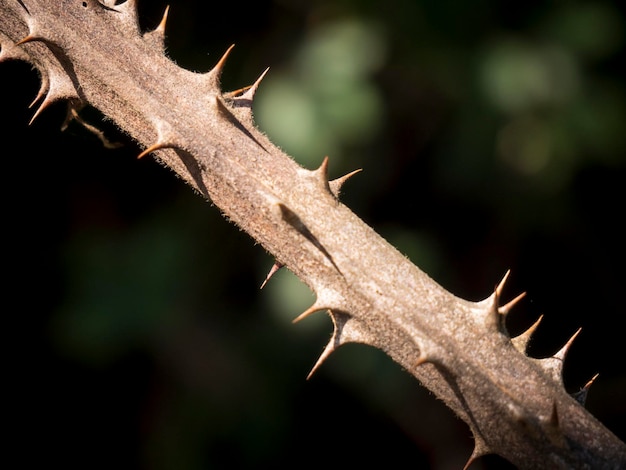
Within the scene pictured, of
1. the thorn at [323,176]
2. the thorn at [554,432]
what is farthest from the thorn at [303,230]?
the thorn at [554,432]

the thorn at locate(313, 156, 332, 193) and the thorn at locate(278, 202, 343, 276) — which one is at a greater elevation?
the thorn at locate(313, 156, 332, 193)

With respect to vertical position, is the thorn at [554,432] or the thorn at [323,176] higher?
the thorn at [323,176]

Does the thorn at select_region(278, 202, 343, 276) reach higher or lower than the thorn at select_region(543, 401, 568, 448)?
lower

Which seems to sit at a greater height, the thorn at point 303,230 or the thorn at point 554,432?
the thorn at point 554,432

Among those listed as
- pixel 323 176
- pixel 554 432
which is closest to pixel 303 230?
pixel 323 176

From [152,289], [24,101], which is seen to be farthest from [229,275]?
[24,101]

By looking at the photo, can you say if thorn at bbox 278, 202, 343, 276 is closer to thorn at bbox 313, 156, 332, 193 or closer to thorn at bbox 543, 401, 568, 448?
thorn at bbox 313, 156, 332, 193

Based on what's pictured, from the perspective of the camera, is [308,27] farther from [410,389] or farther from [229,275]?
[410,389]

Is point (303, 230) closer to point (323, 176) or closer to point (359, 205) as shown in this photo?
point (323, 176)

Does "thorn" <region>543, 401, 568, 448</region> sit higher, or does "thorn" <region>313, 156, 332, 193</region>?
"thorn" <region>313, 156, 332, 193</region>

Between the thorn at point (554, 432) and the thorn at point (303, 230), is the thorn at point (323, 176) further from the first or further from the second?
the thorn at point (554, 432)

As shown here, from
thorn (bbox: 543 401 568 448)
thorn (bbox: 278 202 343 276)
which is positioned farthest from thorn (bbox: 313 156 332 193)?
thorn (bbox: 543 401 568 448)
